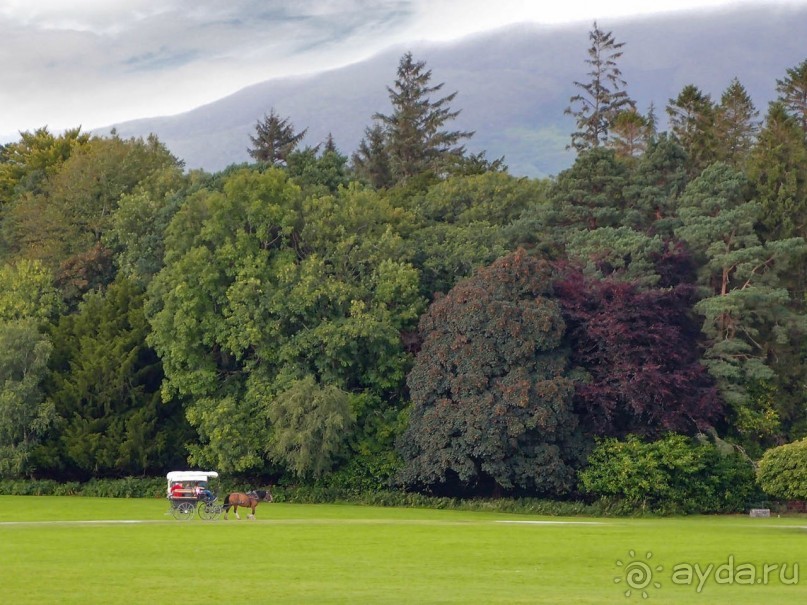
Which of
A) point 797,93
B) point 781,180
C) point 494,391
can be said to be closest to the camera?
point 494,391

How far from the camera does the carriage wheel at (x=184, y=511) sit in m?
40.2

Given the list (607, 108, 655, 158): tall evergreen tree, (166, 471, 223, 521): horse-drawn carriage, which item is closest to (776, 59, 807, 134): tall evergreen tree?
(607, 108, 655, 158): tall evergreen tree

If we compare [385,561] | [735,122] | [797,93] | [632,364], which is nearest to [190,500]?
[385,561]

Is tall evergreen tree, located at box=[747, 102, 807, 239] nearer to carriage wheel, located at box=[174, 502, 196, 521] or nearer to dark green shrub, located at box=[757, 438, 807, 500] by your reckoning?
dark green shrub, located at box=[757, 438, 807, 500]

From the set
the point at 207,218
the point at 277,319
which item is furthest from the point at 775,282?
the point at 207,218

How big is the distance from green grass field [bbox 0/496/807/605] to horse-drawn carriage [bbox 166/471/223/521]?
90cm

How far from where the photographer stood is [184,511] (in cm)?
4069

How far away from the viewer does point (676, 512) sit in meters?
50.4

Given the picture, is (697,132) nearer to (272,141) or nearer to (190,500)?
(272,141)

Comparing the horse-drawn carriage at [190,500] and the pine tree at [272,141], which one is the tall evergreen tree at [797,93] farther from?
the horse-drawn carriage at [190,500]

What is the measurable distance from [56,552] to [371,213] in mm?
32292

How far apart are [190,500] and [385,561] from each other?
1647cm

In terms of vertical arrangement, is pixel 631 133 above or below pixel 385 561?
above

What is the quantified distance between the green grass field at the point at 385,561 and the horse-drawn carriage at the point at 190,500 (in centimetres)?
90
